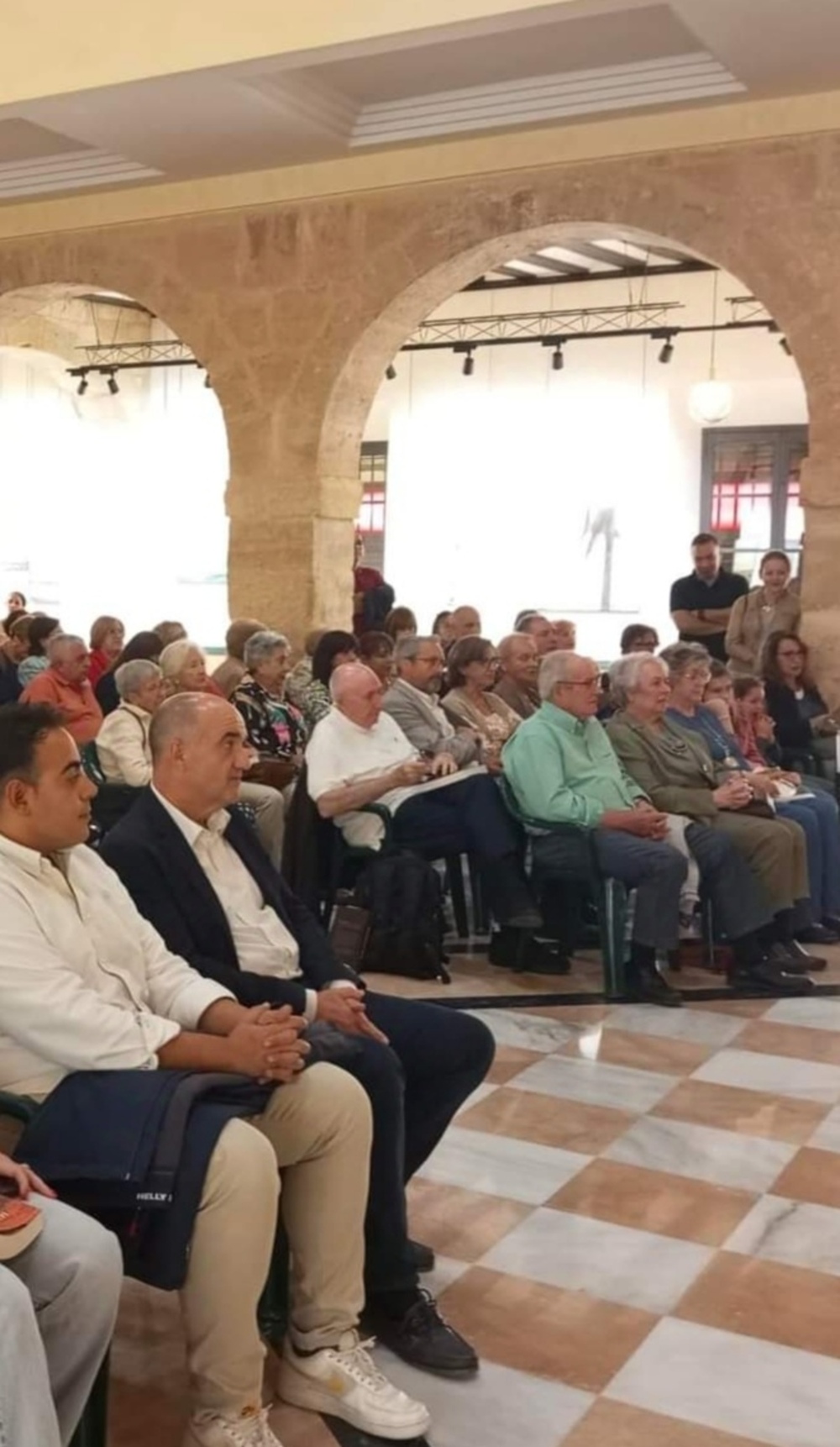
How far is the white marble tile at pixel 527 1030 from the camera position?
13.9 feet

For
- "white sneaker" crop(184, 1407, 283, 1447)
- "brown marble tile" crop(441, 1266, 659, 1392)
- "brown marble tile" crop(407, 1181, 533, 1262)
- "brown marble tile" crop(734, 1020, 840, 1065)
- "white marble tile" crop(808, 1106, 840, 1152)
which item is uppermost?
"white sneaker" crop(184, 1407, 283, 1447)

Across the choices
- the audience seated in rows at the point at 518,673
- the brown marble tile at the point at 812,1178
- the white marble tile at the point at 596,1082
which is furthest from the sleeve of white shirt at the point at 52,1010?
the audience seated in rows at the point at 518,673

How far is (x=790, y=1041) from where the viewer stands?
436 cm

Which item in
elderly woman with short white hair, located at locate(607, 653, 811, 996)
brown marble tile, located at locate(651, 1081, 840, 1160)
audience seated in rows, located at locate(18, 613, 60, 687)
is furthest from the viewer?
audience seated in rows, located at locate(18, 613, 60, 687)

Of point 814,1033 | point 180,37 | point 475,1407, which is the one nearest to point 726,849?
point 814,1033

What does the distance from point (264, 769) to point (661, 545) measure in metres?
8.68

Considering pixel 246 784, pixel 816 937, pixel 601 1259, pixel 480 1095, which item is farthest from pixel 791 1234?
pixel 246 784

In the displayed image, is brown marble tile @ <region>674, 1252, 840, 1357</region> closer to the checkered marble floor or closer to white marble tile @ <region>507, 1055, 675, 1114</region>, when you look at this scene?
the checkered marble floor

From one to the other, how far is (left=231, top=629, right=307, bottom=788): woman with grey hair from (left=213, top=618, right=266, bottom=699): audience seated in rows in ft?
0.25

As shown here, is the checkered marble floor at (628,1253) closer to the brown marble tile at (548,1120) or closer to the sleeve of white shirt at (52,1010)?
the brown marble tile at (548,1120)

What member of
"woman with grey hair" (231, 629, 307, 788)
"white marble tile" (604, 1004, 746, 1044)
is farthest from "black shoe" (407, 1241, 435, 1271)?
"woman with grey hair" (231, 629, 307, 788)

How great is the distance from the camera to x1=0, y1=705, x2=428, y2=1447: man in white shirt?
6.81ft

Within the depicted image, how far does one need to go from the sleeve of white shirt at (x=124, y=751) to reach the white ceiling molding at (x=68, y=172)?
383 cm

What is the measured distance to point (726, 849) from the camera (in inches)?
193
